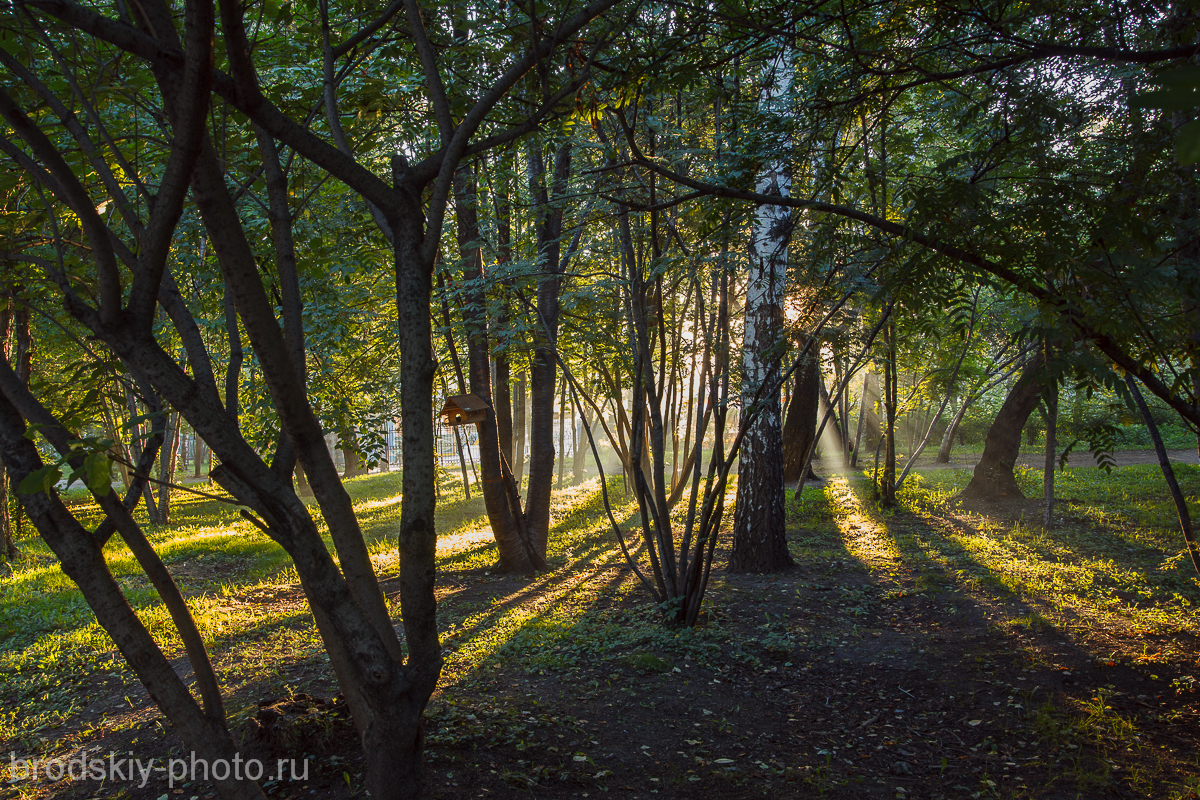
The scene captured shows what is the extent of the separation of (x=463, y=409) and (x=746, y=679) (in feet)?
12.1

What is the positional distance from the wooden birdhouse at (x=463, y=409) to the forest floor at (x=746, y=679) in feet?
5.91

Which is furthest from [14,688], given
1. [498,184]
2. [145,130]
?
[498,184]

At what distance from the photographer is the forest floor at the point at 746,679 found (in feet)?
10.2

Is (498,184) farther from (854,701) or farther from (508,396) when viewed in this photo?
(854,701)

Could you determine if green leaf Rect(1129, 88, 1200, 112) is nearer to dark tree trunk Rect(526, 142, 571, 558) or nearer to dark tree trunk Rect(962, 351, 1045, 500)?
dark tree trunk Rect(526, 142, 571, 558)

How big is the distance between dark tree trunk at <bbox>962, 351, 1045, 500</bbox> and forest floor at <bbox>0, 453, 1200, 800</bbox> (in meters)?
1.79

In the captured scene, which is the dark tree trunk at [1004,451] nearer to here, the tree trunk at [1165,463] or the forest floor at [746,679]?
the forest floor at [746,679]

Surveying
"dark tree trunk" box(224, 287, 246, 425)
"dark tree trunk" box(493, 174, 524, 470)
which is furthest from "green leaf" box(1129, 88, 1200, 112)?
"dark tree trunk" box(493, 174, 524, 470)

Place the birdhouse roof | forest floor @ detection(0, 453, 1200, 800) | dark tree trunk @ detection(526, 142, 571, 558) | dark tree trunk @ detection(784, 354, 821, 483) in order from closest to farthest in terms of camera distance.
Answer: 1. forest floor @ detection(0, 453, 1200, 800)
2. the birdhouse roof
3. dark tree trunk @ detection(526, 142, 571, 558)
4. dark tree trunk @ detection(784, 354, 821, 483)

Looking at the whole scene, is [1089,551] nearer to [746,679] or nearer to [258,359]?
[746,679]

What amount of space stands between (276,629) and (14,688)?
1.73 meters

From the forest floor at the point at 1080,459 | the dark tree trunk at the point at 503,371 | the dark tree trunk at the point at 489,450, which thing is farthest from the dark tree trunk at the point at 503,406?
the forest floor at the point at 1080,459

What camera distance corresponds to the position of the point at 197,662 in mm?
2693

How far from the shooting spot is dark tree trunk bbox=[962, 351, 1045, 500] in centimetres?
981
